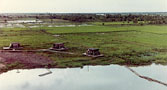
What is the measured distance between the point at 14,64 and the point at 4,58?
134cm

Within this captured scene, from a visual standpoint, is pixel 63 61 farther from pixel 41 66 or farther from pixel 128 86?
pixel 128 86

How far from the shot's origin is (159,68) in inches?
440

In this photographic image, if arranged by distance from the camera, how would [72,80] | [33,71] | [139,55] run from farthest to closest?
[139,55] < [33,71] < [72,80]

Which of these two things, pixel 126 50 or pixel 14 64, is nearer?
pixel 14 64

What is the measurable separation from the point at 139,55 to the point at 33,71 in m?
6.55

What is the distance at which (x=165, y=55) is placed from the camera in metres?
13.3

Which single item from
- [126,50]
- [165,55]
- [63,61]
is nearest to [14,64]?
[63,61]

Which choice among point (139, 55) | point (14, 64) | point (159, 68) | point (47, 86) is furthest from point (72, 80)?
point (139, 55)

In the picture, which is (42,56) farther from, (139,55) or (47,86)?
(139,55)

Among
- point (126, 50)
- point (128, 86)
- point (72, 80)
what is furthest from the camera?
point (126, 50)

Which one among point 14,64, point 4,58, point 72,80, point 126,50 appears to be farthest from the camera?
point 126,50

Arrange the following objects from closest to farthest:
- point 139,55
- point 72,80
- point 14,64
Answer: point 72,80 → point 14,64 → point 139,55

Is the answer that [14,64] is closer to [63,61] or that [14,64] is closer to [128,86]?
[63,61]

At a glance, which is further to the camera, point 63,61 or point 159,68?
point 63,61
